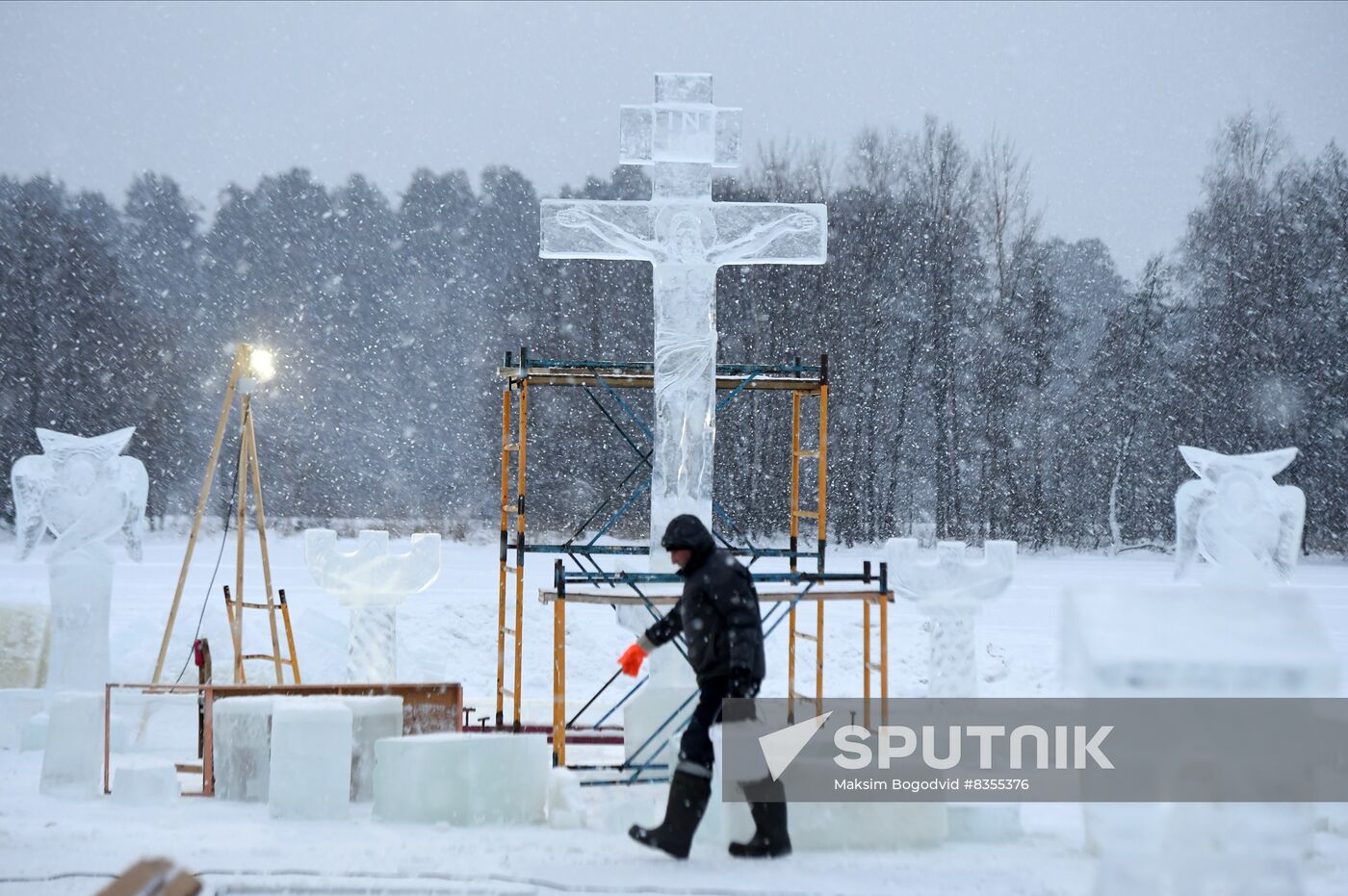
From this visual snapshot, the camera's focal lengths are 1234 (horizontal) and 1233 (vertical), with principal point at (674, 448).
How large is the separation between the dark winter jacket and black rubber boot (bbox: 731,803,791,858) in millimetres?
538

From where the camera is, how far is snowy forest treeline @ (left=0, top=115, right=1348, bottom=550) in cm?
2445

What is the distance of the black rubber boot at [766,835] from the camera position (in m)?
5.11

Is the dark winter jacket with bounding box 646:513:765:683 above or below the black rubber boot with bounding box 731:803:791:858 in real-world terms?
above

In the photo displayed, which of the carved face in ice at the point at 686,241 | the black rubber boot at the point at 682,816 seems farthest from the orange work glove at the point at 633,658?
the carved face in ice at the point at 686,241

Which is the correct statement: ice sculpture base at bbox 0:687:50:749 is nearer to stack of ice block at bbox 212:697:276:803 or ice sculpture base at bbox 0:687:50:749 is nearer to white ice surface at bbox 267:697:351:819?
stack of ice block at bbox 212:697:276:803

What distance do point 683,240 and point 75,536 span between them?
469 cm

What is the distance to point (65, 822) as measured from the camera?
213 inches

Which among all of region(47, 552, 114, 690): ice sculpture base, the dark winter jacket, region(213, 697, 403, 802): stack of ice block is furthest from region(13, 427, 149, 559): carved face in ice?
the dark winter jacket

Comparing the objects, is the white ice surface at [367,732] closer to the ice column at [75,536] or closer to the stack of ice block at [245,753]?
the stack of ice block at [245,753]

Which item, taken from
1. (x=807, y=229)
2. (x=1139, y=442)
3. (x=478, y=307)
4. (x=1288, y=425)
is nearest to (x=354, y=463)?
(x=478, y=307)

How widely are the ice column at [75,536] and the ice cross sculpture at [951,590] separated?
5.23 m

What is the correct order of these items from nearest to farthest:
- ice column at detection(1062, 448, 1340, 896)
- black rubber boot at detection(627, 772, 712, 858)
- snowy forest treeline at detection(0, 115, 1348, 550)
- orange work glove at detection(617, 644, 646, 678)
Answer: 1. ice column at detection(1062, 448, 1340, 896)
2. black rubber boot at detection(627, 772, 712, 858)
3. orange work glove at detection(617, 644, 646, 678)
4. snowy forest treeline at detection(0, 115, 1348, 550)

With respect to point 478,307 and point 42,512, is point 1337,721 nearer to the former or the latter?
point 42,512

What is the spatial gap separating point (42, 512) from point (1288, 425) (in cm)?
2243
